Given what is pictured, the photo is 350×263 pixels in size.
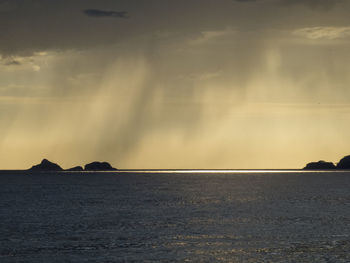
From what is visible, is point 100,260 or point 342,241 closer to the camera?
point 100,260

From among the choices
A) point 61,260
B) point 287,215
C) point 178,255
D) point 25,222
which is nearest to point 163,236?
point 178,255

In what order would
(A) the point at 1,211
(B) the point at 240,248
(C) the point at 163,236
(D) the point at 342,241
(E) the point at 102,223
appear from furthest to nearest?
(A) the point at 1,211
(E) the point at 102,223
(C) the point at 163,236
(D) the point at 342,241
(B) the point at 240,248

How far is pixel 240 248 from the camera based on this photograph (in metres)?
54.6

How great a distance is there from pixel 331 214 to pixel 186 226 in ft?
100

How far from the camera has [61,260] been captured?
48531mm

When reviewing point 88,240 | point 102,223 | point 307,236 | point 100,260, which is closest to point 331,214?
point 307,236

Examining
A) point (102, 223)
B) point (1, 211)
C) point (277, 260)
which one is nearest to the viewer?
point (277, 260)

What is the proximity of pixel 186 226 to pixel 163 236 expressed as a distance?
33.7 ft

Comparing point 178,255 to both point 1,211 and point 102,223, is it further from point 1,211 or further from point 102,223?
point 1,211

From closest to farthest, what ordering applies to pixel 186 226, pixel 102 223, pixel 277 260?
pixel 277 260 < pixel 186 226 < pixel 102 223

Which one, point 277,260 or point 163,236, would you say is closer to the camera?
point 277,260

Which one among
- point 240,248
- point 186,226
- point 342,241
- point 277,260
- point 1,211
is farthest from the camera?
point 1,211

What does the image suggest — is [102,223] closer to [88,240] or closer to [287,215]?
[88,240]

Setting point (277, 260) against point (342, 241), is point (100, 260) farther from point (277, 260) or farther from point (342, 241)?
point (342, 241)
